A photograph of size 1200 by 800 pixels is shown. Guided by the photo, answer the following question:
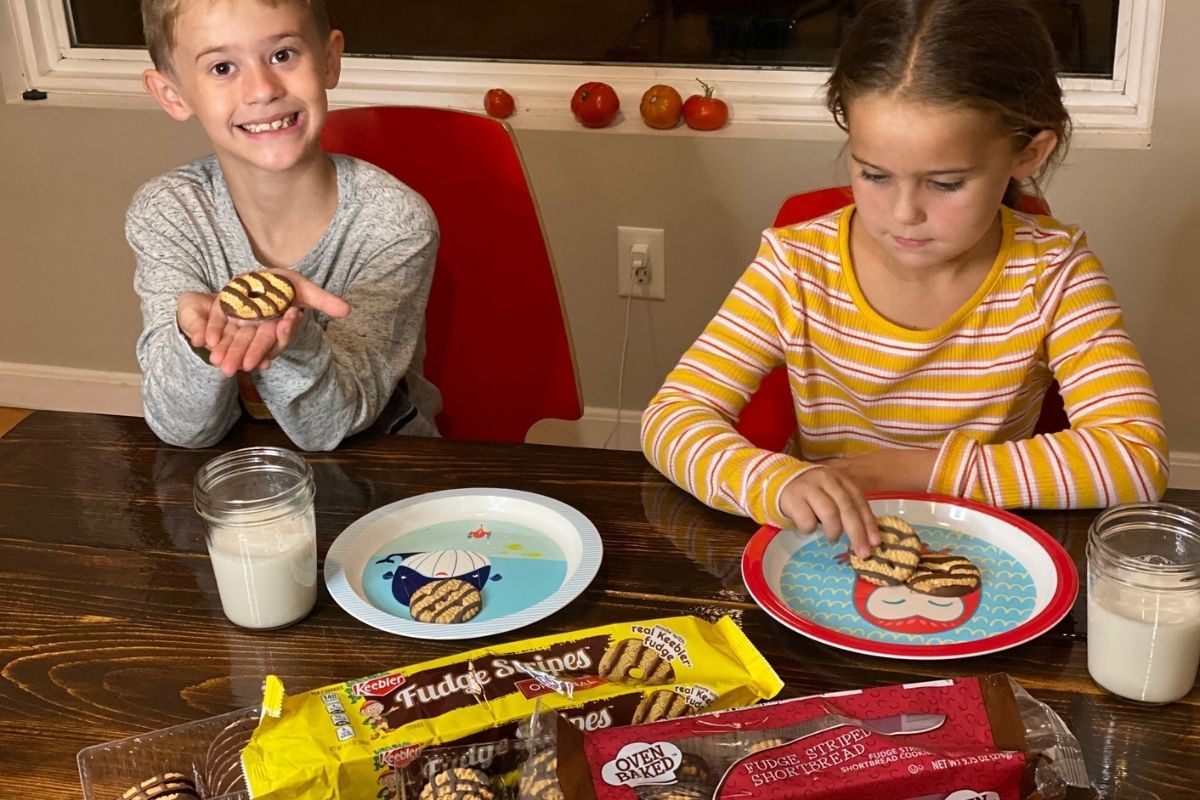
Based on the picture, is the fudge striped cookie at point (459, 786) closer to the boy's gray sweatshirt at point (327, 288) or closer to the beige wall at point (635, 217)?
the boy's gray sweatshirt at point (327, 288)

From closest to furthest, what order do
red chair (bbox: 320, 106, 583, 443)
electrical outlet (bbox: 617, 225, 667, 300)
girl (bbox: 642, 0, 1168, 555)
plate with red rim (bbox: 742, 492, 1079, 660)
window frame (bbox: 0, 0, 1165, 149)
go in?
plate with red rim (bbox: 742, 492, 1079, 660) < girl (bbox: 642, 0, 1168, 555) < red chair (bbox: 320, 106, 583, 443) < window frame (bbox: 0, 0, 1165, 149) < electrical outlet (bbox: 617, 225, 667, 300)

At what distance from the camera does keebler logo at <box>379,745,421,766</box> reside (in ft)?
2.56

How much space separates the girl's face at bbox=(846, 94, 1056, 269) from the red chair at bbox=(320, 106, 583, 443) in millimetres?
546

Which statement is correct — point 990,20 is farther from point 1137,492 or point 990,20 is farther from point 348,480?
point 348,480

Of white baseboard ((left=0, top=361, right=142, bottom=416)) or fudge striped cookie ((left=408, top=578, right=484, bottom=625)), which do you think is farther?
white baseboard ((left=0, top=361, right=142, bottom=416))

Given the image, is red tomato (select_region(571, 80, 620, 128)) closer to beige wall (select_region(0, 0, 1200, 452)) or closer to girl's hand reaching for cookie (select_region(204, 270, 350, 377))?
beige wall (select_region(0, 0, 1200, 452))

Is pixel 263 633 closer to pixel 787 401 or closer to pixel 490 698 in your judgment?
pixel 490 698

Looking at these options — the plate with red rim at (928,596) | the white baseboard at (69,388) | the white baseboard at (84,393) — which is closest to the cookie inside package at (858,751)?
the plate with red rim at (928,596)

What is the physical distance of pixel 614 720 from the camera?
820 mm

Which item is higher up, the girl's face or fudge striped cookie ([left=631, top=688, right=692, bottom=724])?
the girl's face

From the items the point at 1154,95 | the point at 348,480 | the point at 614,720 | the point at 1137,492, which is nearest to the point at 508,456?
the point at 348,480

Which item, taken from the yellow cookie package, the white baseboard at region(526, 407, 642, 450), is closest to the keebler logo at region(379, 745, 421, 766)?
the yellow cookie package

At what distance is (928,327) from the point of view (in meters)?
1.40

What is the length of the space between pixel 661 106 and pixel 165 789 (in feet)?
6.05
